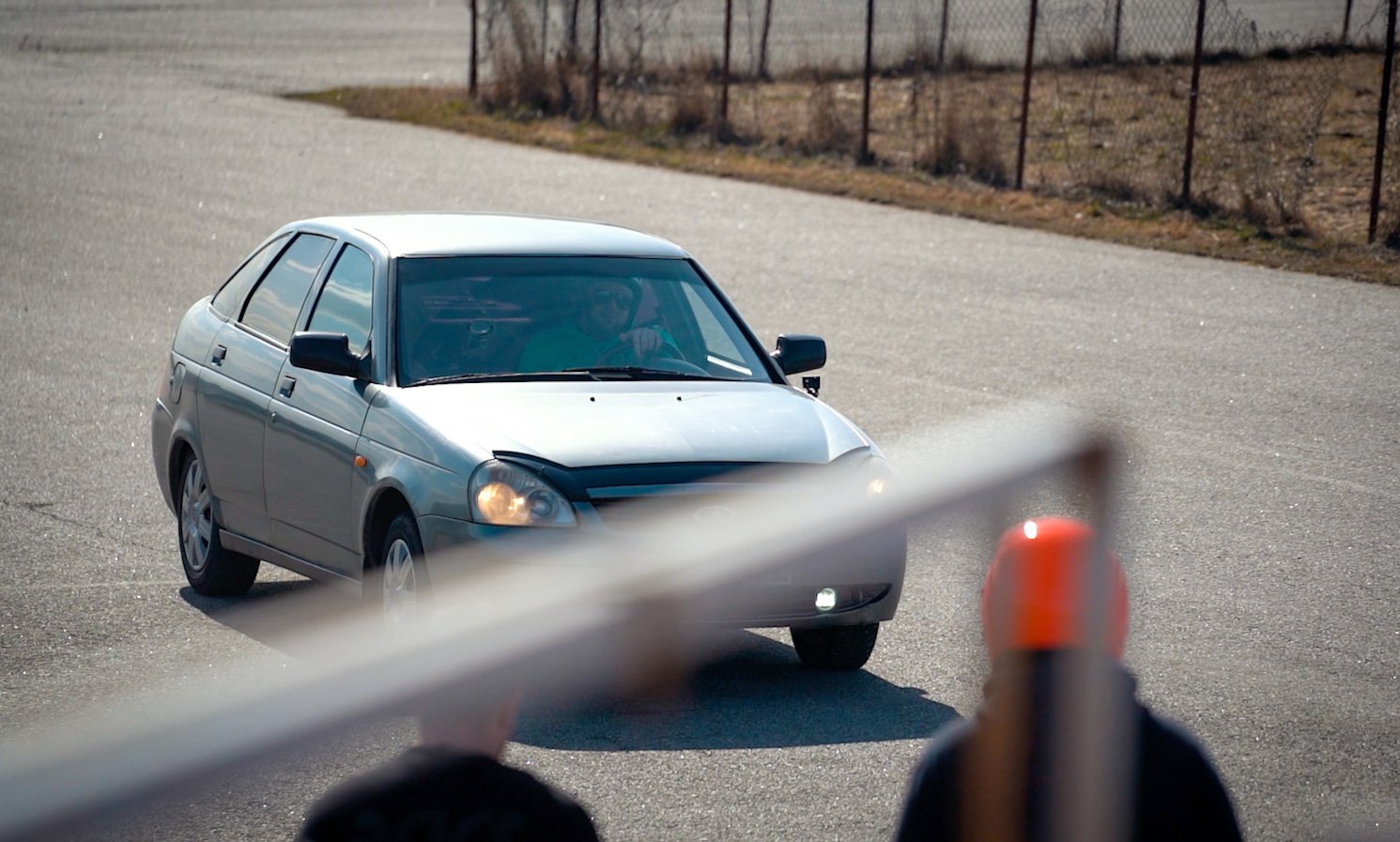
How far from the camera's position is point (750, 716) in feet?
20.2

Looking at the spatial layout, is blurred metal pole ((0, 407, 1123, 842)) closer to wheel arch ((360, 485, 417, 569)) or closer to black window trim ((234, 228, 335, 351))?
wheel arch ((360, 485, 417, 569))

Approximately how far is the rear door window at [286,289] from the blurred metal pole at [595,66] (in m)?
18.4

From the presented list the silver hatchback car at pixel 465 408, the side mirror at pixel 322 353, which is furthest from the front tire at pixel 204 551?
the side mirror at pixel 322 353

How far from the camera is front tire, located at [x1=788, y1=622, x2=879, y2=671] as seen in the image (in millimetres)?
6578

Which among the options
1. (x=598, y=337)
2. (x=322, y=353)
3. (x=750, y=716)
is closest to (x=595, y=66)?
(x=598, y=337)

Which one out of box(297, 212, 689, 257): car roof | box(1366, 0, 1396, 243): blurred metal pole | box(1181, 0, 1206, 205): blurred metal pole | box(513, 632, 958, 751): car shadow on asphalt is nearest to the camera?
box(513, 632, 958, 751): car shadow on asphalt

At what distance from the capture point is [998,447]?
990 centimetres

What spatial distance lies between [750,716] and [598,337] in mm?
1786

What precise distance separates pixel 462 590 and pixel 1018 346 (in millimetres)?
7735

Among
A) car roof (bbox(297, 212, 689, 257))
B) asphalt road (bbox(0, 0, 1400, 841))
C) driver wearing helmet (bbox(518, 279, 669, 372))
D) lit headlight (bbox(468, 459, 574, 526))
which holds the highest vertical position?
car roof (bbox(297, 212, 689, 257))

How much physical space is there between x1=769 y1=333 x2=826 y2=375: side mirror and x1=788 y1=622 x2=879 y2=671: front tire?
1388mm

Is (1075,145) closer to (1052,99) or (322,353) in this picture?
(1052,99)

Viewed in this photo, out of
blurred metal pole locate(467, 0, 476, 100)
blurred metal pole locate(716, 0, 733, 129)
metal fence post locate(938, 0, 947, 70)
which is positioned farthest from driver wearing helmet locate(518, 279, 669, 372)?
blurred metal pole locate(467, 0, 476, 100)

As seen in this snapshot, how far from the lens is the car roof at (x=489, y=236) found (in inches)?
293
